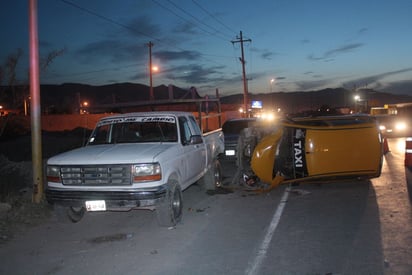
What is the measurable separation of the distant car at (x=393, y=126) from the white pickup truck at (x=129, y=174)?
18.9m

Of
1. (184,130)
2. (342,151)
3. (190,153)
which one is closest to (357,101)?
(342,151)

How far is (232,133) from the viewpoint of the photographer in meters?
17.2

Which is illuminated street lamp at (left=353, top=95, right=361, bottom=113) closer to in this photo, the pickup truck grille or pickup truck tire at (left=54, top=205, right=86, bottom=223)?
pickup truck tire at (left=54, top=205, right=86, bottom=223)

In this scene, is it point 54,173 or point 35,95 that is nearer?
point 54,173

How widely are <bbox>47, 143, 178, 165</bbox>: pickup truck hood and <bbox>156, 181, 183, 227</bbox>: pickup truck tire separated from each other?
653 mm

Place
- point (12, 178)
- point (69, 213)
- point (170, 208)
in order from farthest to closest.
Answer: point (12, 178)
point (69, 213)
point (170, 208)

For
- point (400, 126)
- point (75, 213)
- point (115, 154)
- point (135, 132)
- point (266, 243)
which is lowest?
point (266, 243)

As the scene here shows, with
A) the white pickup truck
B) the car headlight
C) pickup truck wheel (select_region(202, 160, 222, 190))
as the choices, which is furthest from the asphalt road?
the car headlight

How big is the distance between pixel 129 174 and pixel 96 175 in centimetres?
56

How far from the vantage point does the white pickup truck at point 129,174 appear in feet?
22.5

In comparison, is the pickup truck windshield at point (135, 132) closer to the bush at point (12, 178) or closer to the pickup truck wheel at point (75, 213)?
the pickup truck wheel at point (75, 213)

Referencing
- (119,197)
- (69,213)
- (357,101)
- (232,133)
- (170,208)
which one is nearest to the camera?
(119,197)

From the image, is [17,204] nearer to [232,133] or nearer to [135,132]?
[135,132]

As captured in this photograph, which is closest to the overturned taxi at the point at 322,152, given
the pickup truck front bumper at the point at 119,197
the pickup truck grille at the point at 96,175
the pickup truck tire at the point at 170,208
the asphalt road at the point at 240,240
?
the asphalt road at the point at 240,240
